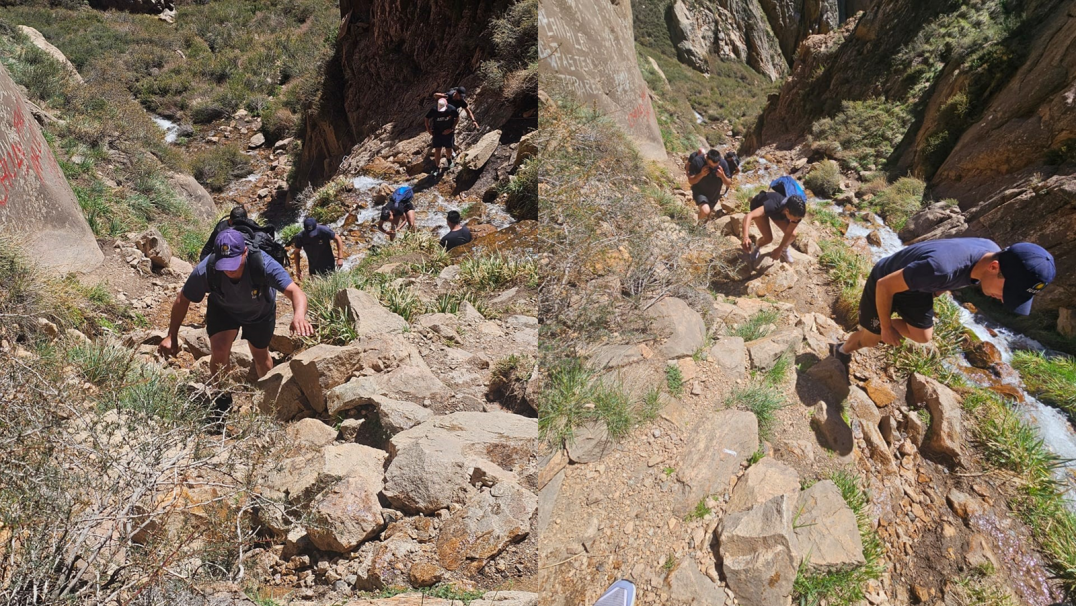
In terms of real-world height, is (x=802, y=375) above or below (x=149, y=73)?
below

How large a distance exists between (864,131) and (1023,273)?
32.2ft

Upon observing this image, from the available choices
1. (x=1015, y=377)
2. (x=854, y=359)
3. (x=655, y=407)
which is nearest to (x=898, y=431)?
(x=854, y=359)

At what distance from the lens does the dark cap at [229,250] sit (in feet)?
11.5

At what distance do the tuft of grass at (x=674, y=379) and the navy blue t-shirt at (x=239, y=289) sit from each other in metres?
2.70

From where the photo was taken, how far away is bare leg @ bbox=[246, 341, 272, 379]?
416 cm

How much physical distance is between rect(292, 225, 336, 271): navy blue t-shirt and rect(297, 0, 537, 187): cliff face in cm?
453

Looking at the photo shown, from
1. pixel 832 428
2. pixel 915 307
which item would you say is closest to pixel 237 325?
pixel 832 428

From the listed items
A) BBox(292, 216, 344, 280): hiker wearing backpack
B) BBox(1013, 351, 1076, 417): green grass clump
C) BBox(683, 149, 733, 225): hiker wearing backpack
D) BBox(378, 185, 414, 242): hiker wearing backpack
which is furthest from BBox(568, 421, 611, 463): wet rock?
BBox(378, 185, 414, 242): hiker wearing backpack

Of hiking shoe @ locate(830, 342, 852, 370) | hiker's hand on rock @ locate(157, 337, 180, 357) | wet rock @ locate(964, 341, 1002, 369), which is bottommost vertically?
wet rock @ locate(964, 341, 1002, 369)

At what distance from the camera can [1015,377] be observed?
16.7 feet

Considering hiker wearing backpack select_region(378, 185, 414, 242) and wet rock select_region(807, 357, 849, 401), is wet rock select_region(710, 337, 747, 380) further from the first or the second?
hiker wearing backpack select_region(378, 185, 414, 242)

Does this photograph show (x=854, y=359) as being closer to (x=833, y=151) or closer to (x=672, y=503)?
(x=672, y=503)

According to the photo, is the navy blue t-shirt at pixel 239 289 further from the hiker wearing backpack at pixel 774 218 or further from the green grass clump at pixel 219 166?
the green grass clump at pixel 219 166

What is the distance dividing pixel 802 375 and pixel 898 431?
0.74 meters
